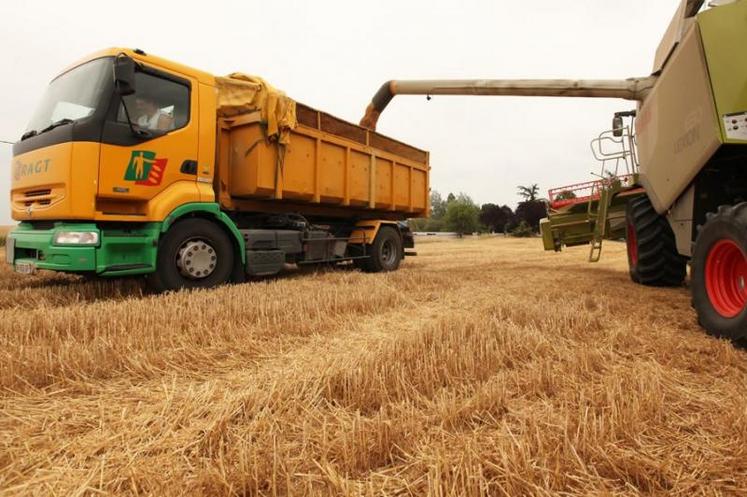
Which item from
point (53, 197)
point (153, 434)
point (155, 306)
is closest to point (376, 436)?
point (153, 434)

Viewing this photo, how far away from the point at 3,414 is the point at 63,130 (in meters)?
3.57

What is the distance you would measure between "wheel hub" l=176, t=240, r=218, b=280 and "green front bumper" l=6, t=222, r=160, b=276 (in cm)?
36

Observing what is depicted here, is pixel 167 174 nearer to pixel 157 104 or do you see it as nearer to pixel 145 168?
pixel 145 168

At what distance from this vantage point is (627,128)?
20.5 ft

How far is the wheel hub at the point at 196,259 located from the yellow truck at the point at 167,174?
0.04ft

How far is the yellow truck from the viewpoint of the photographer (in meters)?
4.33

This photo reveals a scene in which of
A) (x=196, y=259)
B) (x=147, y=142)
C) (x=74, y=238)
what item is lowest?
(x=196, y=259)

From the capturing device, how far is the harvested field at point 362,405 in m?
1.33

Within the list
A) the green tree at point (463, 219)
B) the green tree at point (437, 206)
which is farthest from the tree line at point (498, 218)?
the green tree at point (437, 206)

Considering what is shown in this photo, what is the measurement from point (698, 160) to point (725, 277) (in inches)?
39.3

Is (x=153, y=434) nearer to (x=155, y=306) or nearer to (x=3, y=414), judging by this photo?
(x=3, y=414)

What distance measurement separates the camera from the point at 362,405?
1882mm

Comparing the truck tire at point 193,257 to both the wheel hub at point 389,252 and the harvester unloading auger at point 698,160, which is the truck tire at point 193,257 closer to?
the wheel hub at point 389,252

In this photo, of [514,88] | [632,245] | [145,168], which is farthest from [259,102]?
[632,245]
